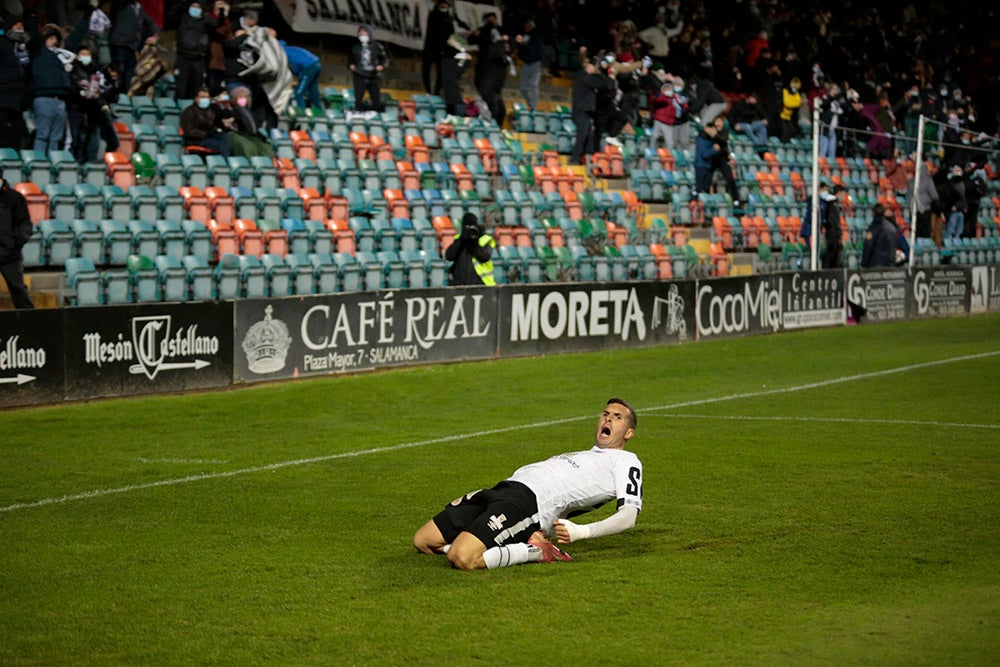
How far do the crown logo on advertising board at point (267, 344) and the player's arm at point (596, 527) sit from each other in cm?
1013

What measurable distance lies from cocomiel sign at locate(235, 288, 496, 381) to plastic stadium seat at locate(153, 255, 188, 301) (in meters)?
2.23

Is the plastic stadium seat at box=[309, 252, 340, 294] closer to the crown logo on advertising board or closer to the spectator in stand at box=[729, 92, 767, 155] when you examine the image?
the crown logo on advertising board

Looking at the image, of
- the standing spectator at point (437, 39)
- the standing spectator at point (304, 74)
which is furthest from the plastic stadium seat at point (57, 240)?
the standing spectator at point (437, 39)

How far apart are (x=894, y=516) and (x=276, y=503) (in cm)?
460

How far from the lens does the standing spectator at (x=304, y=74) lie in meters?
25.3

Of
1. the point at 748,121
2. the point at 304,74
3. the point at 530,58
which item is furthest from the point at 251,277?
the point at 748,121

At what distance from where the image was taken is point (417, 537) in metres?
8.93

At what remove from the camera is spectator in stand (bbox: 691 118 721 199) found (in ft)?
100

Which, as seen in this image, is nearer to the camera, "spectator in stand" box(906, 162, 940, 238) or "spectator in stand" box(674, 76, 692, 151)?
"spectator in stand" box(674, 76, 692, 151)

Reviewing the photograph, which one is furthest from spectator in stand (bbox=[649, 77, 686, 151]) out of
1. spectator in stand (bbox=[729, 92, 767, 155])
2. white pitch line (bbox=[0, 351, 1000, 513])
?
white pitch line (bbox=[0, 351, 1000, 513])

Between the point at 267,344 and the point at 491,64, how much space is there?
1201cm

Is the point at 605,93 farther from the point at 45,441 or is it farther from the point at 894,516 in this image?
the point at 894,516

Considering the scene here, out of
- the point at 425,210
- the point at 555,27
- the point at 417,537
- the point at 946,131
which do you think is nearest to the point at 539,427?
the point at 417,537

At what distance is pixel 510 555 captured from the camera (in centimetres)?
844
